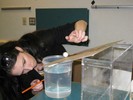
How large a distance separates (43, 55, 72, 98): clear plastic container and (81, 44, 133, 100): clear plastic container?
13 centimetres

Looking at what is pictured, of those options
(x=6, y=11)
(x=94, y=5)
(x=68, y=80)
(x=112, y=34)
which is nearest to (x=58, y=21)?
(x=94, y=5)

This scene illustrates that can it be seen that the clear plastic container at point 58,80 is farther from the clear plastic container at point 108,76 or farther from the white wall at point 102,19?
the white wall at point 102,19

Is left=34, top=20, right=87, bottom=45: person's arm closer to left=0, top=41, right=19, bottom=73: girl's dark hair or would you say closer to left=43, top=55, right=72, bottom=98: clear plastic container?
left=0, top=41, right=19, bottom=73: girl's dark hair

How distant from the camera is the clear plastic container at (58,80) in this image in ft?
2.99

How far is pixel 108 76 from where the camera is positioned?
0.72 meters

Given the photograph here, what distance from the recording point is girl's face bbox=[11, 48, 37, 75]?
1105 mm

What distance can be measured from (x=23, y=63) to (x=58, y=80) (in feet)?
0.90

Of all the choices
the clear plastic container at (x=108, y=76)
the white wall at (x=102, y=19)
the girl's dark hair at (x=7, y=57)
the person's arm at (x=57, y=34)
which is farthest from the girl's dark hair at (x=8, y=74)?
the white wall at (x=102, y=19)

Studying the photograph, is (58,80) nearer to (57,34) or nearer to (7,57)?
(7,57)

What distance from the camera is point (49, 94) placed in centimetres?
93

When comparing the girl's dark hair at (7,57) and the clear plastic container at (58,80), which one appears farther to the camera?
the girl's dark hair at (7,57)

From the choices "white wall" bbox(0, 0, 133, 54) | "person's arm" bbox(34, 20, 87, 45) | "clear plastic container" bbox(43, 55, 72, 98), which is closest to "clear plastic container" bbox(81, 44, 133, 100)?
"clear plastic container" bbox(43, 55, 72, 98)

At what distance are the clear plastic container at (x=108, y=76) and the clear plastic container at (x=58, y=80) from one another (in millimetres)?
126

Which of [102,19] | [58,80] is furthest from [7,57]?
[102,19]
